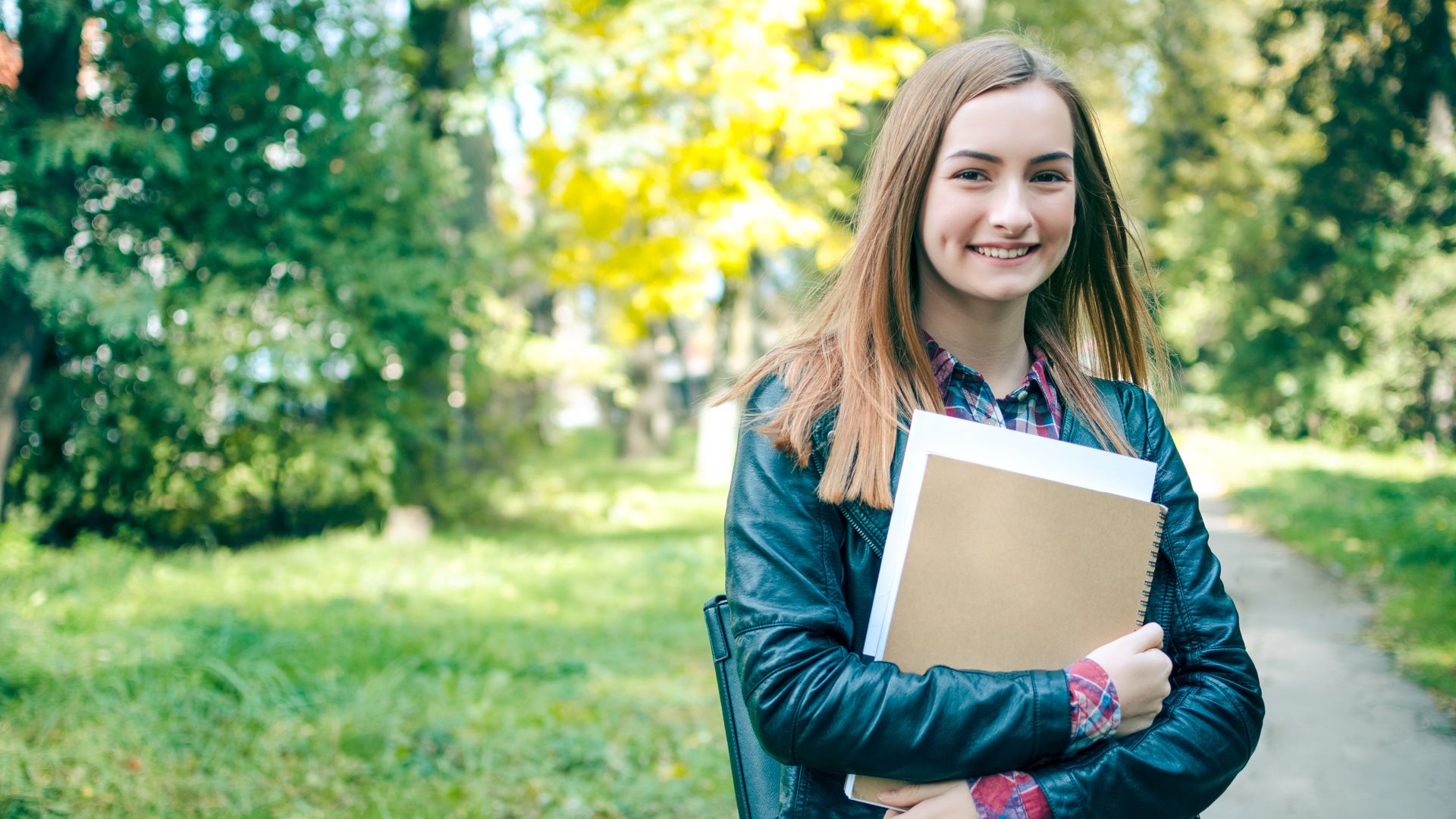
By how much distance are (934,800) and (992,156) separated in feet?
2.96

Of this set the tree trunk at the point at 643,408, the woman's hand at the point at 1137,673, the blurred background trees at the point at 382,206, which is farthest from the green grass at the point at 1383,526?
the tree trunk at the point at 643,408

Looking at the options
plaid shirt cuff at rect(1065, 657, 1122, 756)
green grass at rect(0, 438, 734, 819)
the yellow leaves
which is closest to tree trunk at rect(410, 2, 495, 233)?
the yellow leaves

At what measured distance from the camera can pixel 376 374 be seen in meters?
9.93

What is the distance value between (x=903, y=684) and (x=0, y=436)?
823cm

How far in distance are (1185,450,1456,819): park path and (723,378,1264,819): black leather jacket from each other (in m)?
2.95

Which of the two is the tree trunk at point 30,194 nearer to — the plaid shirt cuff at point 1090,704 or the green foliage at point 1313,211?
the plaid shirt cuff at point 1090,704

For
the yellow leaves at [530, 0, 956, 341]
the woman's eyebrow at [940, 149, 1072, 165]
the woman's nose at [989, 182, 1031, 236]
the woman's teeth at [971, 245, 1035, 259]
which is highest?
the yellow leaves at [530, 0, 956, 341]

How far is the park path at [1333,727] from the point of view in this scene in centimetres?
423

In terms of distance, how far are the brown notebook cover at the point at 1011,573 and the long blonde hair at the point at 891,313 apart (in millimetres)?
103

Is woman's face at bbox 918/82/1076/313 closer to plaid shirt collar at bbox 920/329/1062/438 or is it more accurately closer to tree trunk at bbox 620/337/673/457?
plaid shirt collar at bbox 920/329/1062/438

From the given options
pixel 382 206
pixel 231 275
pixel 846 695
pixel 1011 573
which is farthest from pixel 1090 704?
pixel 382 206

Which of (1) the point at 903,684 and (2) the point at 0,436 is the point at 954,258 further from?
(2) the point at 0,436

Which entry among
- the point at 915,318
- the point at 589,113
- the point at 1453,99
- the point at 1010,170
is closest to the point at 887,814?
the point at 915,318

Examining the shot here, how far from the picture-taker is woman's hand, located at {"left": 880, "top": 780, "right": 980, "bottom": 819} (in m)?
1.48
